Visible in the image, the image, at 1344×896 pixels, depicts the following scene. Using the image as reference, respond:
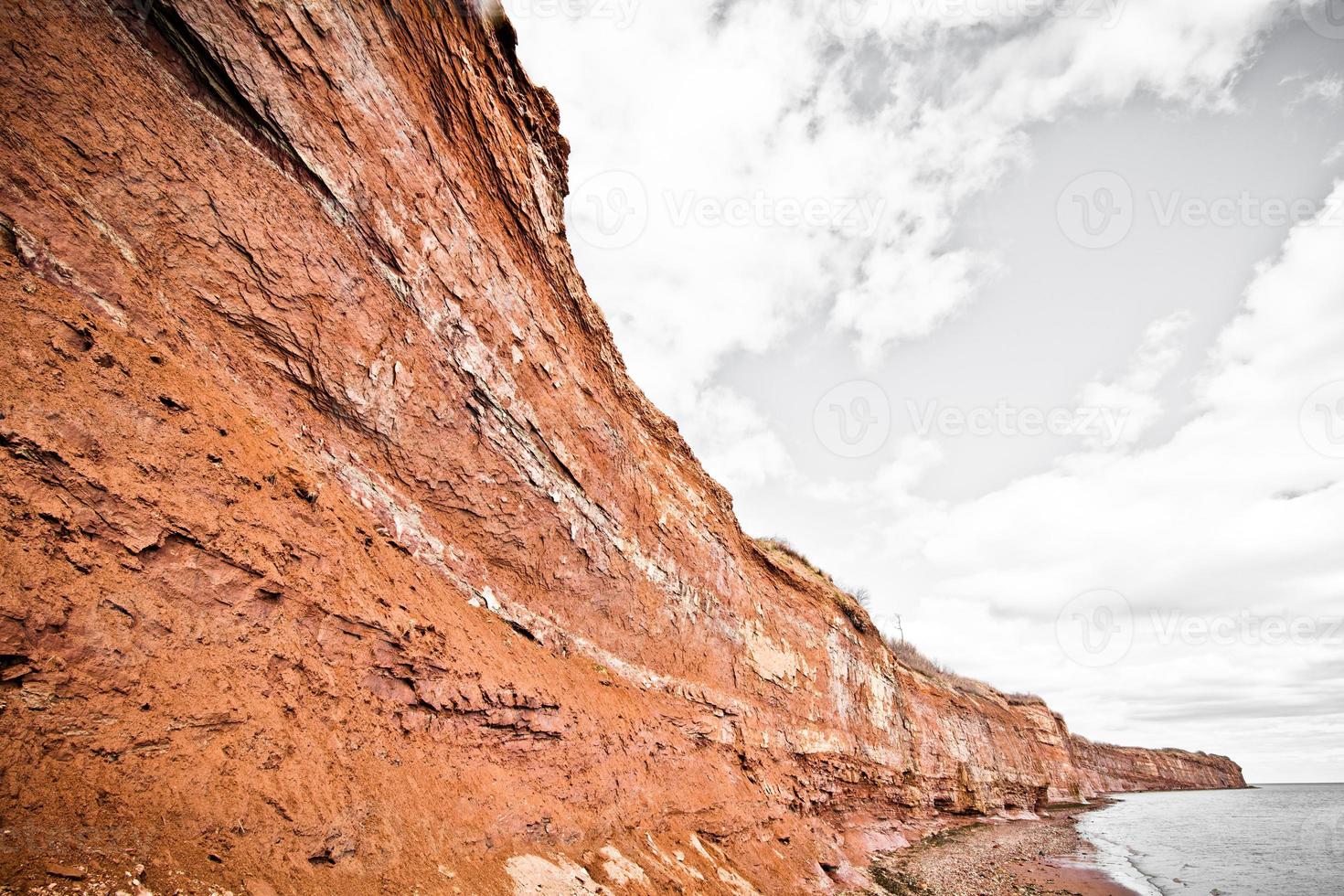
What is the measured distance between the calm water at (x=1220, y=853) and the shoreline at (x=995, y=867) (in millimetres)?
1459

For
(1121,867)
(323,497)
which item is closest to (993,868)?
(1121,867)

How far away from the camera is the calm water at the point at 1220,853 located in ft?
78.0

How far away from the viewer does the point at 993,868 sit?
2317 centimetres

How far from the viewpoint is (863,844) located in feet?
A: 79.5

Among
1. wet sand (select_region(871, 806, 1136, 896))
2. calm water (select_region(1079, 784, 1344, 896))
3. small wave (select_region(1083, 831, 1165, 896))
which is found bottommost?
wet sand (select_region(871, 806, 1136, 896))

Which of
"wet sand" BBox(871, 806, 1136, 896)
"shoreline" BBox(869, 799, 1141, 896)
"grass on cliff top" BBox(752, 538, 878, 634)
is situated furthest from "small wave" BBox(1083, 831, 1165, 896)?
"grass on cliff top" BBox(752, 538, 878, 634)

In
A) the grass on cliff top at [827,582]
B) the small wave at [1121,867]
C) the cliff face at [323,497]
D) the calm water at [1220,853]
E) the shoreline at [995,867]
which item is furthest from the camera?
the grass on cliff top at [827,582]

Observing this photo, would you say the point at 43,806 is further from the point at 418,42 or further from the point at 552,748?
the point at 418,42

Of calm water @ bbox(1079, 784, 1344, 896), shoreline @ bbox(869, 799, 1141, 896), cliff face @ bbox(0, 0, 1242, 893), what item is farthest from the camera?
calm water @ bbox(1079, 784, 1344, 896)

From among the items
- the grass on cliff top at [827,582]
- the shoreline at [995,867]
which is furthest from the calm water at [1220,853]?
the grass on cliff top at [827,582]

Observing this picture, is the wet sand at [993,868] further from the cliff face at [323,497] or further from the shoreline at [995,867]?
the cliff face at [323,497]

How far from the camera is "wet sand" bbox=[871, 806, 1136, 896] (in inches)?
771

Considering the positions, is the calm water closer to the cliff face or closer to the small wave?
the small wave

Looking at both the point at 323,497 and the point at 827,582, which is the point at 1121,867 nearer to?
the point at 827,582
